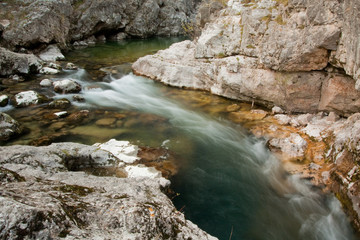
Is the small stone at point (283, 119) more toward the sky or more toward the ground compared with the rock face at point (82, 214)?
more toward the ground

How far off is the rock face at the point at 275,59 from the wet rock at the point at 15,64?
30.3ft

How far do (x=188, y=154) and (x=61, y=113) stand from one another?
6.26 m

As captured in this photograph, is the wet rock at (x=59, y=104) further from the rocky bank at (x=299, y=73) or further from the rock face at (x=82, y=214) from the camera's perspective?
the rock face at (x=82, y=214)

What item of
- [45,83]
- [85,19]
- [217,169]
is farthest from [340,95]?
[85,19]

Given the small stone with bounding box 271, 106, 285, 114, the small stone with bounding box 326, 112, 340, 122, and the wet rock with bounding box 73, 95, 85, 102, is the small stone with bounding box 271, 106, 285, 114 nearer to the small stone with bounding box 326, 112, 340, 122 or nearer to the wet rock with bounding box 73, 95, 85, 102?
the small stone with bounding box 326, 112, 340, 122

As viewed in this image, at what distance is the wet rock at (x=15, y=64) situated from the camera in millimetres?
14859

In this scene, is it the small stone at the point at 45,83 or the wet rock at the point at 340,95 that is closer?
the wet rock at the point at 340,95

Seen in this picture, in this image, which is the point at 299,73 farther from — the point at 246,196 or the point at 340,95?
the point at 246,196

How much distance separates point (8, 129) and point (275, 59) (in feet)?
34.7

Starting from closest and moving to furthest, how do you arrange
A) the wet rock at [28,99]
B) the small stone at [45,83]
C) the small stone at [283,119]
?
1. the small stone at [283,119]
2. the wet rock at [28,99]
3. the small stone at [45,83]

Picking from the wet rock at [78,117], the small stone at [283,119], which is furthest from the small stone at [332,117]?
the wet rock at [78,117]

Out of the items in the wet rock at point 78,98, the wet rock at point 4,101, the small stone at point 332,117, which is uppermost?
the small stone at point 332,117

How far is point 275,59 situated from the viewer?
9.39m

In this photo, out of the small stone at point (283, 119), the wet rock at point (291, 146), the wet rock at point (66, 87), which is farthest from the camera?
the wet rock at point (66, 87)
